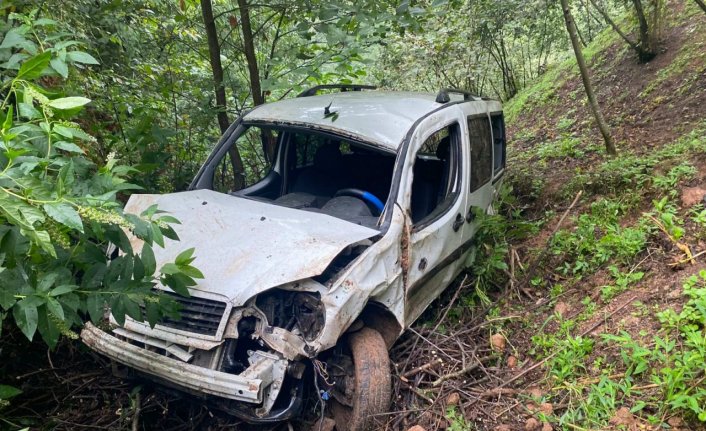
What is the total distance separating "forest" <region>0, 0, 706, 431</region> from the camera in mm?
1759

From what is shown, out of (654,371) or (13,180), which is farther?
(654,371)

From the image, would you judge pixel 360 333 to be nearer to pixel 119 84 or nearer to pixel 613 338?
pixel 613 338

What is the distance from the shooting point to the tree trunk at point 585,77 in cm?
485

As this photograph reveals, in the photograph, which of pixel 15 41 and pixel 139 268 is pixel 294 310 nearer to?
pixel 139 268

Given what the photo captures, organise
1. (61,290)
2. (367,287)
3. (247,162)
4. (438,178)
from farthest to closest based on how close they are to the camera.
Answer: (247,162) < (438,178) < (367,287) < (61,290)

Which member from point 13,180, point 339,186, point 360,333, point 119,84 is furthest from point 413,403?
point 119,84

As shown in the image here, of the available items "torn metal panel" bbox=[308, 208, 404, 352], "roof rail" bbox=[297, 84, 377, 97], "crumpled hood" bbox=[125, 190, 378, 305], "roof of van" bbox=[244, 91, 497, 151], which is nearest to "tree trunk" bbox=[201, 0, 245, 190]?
"roof rail" bbox=[297, 84, 377, 97]

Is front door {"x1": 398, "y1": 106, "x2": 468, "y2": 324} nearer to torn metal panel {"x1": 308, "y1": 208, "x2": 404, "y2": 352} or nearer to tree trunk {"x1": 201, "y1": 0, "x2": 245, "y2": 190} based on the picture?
torn metal panel {"x1": 308, "y1": 208, "x2": 404, "y2": 352}

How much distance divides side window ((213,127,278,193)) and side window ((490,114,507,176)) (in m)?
2.19

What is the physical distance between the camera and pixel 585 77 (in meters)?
5.07

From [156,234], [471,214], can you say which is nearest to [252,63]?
[471,214]

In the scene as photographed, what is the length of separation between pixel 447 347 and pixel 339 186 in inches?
66.9

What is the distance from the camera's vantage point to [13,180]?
136cm

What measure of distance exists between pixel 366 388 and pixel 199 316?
99cm
